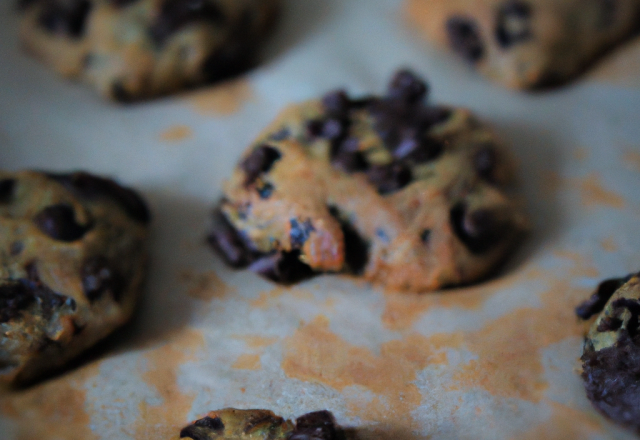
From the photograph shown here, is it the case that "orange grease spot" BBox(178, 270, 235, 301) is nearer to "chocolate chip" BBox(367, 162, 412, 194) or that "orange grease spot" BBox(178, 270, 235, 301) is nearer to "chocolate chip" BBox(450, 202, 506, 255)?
"chocolate chip" BBox(367, 162, 412, 194)

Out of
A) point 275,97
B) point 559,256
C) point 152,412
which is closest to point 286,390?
point 152,412

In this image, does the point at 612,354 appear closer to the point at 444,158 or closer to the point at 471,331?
the point at 471,331

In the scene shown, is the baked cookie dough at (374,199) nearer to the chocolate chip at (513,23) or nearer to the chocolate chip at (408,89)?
the chocolate chip at (408,89)

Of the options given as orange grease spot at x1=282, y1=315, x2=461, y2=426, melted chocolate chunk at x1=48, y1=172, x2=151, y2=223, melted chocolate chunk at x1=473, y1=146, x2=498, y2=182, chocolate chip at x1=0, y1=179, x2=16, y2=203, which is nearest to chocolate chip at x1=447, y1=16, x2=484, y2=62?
melted chocolate chunk at x1=473, y1=146, x2=498, y2=182

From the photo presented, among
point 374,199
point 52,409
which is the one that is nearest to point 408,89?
point 374,199

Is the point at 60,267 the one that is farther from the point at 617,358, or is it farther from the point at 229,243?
the point at 617,358

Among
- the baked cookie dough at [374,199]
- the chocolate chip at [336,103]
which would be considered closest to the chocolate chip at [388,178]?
the baked cookie dough at [374,199]
